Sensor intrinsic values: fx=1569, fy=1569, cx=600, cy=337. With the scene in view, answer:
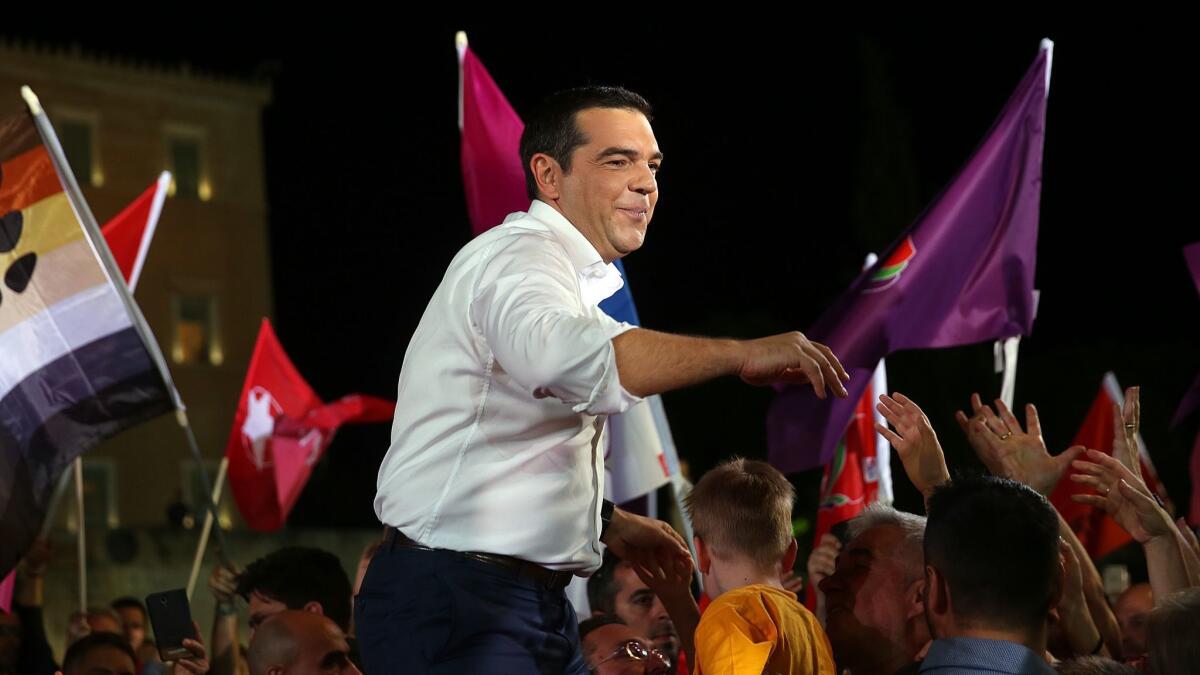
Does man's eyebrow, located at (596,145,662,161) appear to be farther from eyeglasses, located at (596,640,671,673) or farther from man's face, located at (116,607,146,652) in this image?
man's face, located at (116,607,146,652)

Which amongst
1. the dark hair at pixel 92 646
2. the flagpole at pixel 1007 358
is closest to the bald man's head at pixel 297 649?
the dark hair at pixel 92 646

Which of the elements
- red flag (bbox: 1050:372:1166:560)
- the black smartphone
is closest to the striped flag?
the black smartphone

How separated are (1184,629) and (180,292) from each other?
36379mm

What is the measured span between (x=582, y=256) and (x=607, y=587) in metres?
3.64

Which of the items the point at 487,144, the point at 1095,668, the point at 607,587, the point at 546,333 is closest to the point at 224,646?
the point at 607,587

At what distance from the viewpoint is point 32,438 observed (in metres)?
8.13

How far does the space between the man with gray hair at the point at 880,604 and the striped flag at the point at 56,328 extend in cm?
485

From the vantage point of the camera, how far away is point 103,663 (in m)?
6.52

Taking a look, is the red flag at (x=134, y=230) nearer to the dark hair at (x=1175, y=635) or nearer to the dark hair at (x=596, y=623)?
the dark hair at (x=596, y=623)

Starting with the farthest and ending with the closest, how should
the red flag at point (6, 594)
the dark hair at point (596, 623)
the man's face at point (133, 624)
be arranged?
1. the man's face at point (133, 624)
2. the red flag at point (6, 594)
3. the dark hair at point (596, 623)

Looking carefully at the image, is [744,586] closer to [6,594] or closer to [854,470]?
[854,470]

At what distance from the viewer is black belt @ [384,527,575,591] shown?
343 cm

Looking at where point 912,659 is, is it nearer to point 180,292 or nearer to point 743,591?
point 743,591

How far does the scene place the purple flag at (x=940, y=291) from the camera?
8.94 meters
